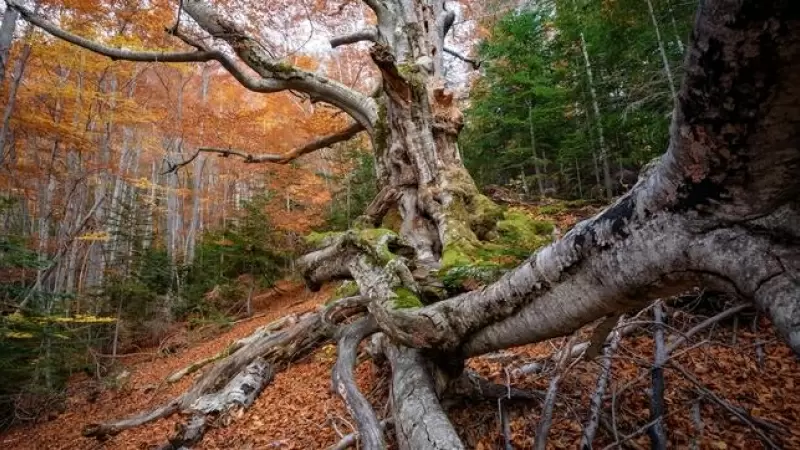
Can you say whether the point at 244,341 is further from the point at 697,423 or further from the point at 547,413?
the point at 697,423

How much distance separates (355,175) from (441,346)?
10187 mm

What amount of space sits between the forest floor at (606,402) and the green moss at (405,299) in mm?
779

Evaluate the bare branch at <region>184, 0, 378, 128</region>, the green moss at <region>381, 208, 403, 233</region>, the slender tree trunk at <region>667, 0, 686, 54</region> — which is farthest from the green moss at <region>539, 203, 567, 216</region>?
the slender tree trunk at <region>667, 0, 686, 54</region>

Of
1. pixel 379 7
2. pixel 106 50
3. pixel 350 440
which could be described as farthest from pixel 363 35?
pixel 350 440

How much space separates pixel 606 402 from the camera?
8.32 feet

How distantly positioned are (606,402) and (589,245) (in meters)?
1.64

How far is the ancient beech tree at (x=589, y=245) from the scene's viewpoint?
909 mm

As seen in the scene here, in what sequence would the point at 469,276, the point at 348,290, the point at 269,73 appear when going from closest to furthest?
the point at 469,276
the point at 269,73
the point at 348,290

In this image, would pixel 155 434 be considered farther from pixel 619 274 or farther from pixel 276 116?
pixel 276 116

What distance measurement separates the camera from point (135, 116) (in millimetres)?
13383

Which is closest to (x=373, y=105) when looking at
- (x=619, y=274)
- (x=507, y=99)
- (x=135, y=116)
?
(x=619, y=274)

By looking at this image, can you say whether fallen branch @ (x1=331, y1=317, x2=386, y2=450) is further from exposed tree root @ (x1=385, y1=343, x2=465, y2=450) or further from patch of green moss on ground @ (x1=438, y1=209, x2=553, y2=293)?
patch of green moss on ground @ (x1=438, y1=209, x2=553, y2=293)

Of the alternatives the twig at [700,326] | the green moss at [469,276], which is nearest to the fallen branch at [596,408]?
the twig at [700,326]

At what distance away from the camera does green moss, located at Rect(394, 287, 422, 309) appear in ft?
8.70
